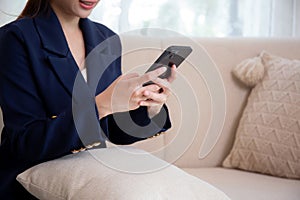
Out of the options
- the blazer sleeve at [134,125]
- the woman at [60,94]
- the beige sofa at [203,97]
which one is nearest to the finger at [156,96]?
the woman at [60,94]

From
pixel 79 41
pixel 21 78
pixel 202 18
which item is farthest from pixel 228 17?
pixel 21 78

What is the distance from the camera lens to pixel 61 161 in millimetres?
1038

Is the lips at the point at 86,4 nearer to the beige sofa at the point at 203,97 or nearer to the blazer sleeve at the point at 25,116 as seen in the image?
the blazer sleeve at the point at 25,116

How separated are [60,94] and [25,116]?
104 mm

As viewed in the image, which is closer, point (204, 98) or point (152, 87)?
point (152, 87)

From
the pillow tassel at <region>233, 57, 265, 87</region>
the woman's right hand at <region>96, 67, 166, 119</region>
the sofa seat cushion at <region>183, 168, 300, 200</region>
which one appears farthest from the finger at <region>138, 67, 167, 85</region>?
the pillow tassel at <region>233, 57, 265, 87</region>

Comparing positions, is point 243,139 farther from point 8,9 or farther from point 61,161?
point 8,9

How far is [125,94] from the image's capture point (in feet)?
3.16

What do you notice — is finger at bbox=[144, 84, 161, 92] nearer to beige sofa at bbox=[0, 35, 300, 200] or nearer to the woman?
the woman

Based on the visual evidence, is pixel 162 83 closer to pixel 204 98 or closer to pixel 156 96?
pixel 156 96

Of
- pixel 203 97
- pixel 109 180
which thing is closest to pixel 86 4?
pixel 109 180

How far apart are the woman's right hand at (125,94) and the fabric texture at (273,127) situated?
0.69 meters

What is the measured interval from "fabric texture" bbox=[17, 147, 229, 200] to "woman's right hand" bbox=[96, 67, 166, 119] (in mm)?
103

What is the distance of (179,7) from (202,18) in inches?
4.6
